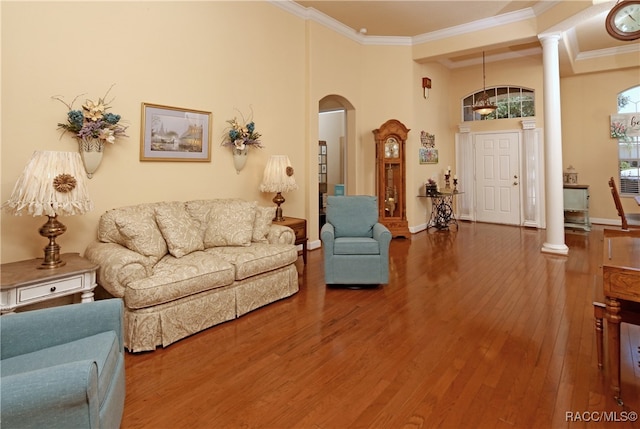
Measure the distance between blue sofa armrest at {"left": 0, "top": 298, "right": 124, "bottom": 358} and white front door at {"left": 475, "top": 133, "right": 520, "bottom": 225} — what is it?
311 inches

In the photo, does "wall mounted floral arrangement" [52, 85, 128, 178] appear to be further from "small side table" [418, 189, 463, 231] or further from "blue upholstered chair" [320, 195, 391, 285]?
"small side table" [418, 189, 463, 231]

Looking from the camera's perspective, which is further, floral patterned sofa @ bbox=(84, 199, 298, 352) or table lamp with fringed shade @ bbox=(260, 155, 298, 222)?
table lamp with fringed shade @ bbox=(260, 155, 298, 222)

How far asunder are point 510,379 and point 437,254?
314cm

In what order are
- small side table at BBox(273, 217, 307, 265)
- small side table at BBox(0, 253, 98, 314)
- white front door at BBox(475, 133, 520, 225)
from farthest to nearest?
1. white front door at BBox(475, 133, 520, 225)
2. small side table at BBox(273, 217, 307, 265)
3. small side table at BBox(0, 253, 98, 314)

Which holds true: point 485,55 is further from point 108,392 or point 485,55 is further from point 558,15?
point 108,392

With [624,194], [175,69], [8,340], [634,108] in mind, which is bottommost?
[8,340]

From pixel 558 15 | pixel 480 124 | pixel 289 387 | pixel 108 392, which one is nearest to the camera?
pixel 108 392

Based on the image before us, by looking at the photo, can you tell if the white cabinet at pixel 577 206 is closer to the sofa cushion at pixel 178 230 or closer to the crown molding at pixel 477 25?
the crown molding at pixel 477 25

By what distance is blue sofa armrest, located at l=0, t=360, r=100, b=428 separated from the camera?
3.51ft

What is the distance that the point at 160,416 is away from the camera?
178cm

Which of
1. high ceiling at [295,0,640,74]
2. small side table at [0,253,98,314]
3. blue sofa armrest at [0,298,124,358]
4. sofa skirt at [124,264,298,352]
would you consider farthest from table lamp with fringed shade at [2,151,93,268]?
high ceiling at [295,0,640,74]

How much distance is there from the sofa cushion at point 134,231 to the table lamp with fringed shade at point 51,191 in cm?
32

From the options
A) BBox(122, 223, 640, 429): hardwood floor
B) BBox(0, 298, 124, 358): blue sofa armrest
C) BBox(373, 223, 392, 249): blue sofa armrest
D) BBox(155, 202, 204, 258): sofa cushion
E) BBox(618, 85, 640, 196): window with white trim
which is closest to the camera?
BBox(0, 298, 124, 358): blue sofa armrest

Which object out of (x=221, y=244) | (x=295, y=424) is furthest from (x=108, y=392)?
(x=221, y=244)
